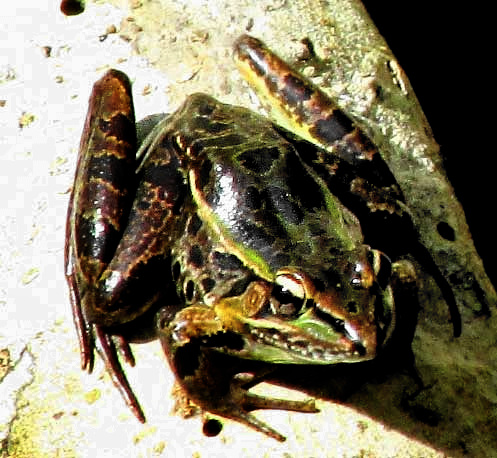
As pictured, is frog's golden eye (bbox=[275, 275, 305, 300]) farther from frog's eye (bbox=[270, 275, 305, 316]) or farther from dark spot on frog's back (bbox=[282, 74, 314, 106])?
dark spot on frog's back (bbox=[282, 74, 314, 106])

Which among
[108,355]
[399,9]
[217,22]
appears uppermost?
[217,22]

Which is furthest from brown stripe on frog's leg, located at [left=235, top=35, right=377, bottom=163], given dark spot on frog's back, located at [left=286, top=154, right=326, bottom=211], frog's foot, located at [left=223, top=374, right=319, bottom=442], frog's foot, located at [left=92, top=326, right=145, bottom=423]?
frog's foot, located at [left=92, top=326, right=145, bottom=423]

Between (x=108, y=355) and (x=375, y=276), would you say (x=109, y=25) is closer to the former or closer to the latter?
(x=108, y=355)

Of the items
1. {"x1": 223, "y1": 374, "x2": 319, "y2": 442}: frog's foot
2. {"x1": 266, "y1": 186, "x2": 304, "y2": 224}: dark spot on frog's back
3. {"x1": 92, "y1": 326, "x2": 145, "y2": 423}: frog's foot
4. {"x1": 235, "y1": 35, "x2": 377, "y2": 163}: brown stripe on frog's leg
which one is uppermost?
{"x1": 266, "y1": 186, "x2": 304, "y2": 224}: dark spot on frog's back

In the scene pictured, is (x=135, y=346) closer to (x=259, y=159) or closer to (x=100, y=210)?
(x=100, y=210)

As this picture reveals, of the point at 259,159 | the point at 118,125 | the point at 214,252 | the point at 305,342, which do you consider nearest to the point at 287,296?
the point at 305,342

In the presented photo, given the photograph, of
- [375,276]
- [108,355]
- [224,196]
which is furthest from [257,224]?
[108,355]

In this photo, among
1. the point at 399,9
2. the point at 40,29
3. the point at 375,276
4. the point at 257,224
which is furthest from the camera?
the point at 399,9
